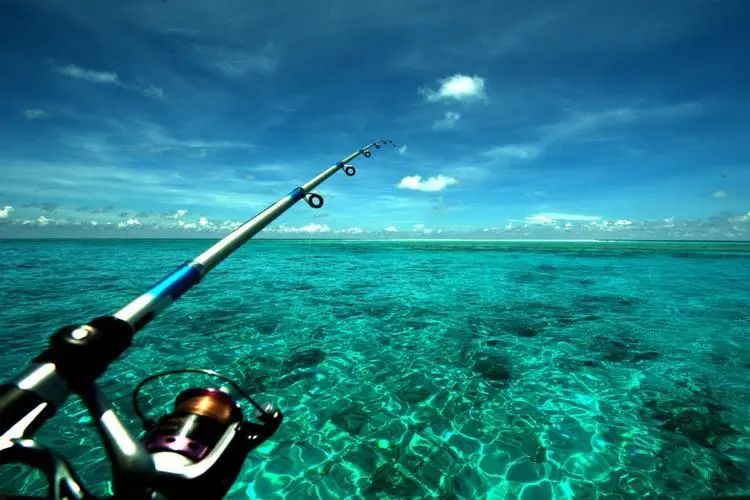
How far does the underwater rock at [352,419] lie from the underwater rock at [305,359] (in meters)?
2.76

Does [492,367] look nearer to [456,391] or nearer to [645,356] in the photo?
[456,391]

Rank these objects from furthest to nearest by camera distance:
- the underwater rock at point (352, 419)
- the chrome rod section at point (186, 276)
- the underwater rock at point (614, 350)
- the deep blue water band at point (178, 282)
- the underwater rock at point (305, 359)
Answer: the underwater rock at point (614, 350), the underwater rock at point (305, 359), the underwater rock at point (352, 419), the deep blue water band at point (178, 282), the chrome rod section at point (186, 276)

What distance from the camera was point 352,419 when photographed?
7.68m

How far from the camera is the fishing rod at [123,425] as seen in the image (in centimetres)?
151

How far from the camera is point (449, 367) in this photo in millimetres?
10242

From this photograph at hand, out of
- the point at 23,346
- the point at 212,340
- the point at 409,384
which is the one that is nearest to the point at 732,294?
the point at 409,384

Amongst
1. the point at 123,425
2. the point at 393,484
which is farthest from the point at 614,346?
the point at 123,425

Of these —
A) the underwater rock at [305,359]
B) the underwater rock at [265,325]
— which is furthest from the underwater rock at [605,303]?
the underwater rock at [265,325]

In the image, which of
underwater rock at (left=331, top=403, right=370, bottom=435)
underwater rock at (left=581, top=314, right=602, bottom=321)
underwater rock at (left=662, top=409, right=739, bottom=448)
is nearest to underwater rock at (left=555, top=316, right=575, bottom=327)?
underwater rock at (left=581, top=314, right=602, bottom=321)

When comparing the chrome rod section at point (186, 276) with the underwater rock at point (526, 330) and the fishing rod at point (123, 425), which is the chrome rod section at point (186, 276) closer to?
the fishing rod at point (123, 425)

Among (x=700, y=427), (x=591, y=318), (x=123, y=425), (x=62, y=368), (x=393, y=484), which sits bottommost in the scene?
(x=393, y=484)

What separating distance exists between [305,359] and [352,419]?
3634 mm

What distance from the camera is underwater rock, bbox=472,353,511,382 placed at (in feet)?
31.7

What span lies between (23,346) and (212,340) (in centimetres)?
587
